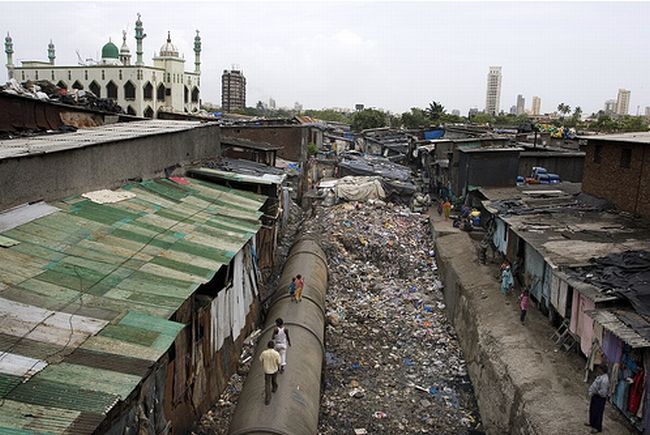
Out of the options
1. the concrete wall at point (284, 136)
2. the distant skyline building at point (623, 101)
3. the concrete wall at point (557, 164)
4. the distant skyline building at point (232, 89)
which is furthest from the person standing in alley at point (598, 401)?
the distant skyline building at point (623, 101)

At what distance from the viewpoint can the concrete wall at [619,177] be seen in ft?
43.7

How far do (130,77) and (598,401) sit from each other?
53625 mm

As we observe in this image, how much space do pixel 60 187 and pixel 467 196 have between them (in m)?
15.9

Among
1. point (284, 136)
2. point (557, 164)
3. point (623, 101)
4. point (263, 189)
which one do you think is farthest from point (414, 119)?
point (623, 101)

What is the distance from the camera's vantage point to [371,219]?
2245cm

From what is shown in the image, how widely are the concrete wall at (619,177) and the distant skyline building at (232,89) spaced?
112m

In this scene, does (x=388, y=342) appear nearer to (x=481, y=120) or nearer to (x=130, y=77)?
(x=130, y=77)

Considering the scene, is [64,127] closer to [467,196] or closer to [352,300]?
[352,300]

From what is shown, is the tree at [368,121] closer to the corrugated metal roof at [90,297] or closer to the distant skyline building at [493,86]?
the corrugated metal roof at [90,297]

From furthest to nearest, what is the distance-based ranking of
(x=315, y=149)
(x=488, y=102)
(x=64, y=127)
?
(x=488, y=102) < (x=315, y=149) < (x=64, y=127)

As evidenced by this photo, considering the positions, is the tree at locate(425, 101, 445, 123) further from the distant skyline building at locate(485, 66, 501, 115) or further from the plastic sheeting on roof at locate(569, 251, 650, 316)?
the distant skyline building at locate(485, 66, 501, 115)

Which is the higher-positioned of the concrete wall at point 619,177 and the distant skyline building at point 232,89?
the distant skyline building at point 232,89

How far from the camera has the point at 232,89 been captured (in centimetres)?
12512

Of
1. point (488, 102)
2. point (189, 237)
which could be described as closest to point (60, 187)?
point (189, 237)
